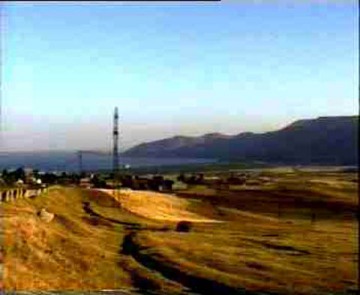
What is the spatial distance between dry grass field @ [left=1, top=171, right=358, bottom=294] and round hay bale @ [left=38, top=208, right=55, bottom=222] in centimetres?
11

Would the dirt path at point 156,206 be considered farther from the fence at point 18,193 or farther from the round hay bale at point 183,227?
the fence at point 18,193

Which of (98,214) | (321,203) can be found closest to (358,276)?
(98,214)

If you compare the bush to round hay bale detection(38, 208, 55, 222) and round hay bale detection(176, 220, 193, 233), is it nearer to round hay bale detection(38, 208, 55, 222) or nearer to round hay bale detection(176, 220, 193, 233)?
round hay bale detection(176, 220, 193, 233)

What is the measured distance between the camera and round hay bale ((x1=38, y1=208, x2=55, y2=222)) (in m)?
9.64

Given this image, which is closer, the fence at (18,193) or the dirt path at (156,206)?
the fence at (18,193)

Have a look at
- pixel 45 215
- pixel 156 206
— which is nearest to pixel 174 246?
pixel 45 215

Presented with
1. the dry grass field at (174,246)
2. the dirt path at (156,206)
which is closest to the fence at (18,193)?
the dry grass field at (174,246)

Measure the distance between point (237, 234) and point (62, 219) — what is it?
9.08 ft

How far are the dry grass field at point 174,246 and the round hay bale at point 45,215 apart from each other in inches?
4.1

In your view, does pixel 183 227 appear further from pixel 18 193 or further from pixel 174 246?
pixel 18 193

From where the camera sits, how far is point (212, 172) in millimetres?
21109

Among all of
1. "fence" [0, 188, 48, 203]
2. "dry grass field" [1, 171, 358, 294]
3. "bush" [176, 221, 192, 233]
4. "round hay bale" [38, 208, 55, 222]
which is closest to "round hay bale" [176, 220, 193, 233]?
"bush" [176, 221, 192, 233]

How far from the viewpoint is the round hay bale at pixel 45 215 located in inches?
380

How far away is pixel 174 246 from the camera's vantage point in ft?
28.0
